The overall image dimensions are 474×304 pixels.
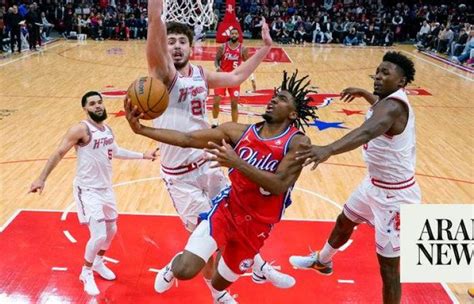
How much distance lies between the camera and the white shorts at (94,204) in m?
4.83

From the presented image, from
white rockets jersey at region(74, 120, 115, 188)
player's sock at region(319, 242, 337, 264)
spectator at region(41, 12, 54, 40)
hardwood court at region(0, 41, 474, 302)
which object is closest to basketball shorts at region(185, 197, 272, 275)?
player's sock at region(319, 242, 337, 264)

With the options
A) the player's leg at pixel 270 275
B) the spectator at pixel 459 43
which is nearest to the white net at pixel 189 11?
the player's leg at pixel 270 275

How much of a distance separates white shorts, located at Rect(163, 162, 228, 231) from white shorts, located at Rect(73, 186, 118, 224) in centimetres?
71

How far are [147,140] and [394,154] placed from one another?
6133 mm

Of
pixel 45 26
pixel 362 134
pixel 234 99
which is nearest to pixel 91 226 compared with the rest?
pixel 362 134

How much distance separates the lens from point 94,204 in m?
4.86

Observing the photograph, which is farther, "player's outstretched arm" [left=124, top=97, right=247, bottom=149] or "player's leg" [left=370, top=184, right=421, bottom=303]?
"player's leg" [left=370, top=184, right=421, bottom=303]

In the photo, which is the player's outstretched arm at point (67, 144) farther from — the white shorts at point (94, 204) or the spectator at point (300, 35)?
the spectator at point (300, 35)

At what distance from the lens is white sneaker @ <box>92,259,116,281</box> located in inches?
201

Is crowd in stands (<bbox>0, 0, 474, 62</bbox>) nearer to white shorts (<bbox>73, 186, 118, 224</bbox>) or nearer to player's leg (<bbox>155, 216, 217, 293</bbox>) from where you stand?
white shorts (<bbox>73, 186, 118, 224</bbox>)

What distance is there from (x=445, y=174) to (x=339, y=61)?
13.1 metres

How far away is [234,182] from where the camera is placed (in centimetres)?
400

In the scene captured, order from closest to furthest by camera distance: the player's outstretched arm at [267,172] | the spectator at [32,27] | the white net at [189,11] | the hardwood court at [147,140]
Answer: the player's outstretched arm at [267,172] < the white net at [189,11] < the hardwood court at [147,140] < the spectator at [32,27]

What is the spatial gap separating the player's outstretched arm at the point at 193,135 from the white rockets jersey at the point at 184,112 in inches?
21.5
